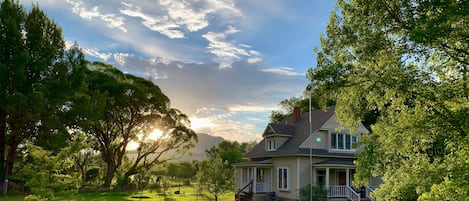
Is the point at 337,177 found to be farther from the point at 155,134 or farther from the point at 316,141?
the point at 155,134

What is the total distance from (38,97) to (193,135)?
65.7 ft

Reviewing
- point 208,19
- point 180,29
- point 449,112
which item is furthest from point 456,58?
point 180,29

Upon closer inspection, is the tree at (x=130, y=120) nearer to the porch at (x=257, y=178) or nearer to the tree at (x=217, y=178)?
the tree at (x=217, y=178)

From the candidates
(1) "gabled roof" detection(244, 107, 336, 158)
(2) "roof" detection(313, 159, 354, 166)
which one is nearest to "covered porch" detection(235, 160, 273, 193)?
(1) "gabled roof" detection(244, 107, 336, 158)

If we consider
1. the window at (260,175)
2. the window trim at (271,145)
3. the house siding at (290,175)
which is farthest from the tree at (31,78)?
the house siding at (290,175)

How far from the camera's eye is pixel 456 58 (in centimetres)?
914

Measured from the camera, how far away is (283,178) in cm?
2552

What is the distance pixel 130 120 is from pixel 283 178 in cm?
2142

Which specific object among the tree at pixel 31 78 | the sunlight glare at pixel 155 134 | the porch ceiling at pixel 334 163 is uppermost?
the tree at pixel 31 78

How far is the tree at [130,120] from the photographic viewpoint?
38250mm

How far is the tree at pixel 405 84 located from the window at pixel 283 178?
14.3m

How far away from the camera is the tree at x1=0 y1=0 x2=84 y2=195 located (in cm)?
2744

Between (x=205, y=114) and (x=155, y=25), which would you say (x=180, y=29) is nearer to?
(x=155, y=25)

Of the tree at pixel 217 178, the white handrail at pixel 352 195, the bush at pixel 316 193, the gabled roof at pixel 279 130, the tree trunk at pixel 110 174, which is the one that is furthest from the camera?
the tree trunk at pixel 110 174
